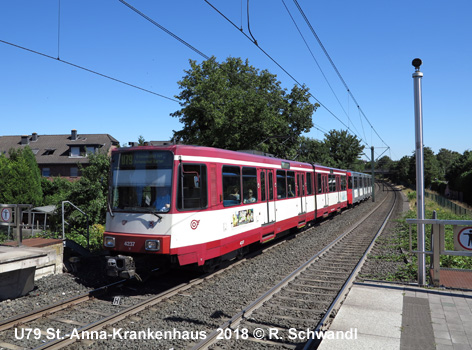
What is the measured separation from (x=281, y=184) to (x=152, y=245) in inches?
252

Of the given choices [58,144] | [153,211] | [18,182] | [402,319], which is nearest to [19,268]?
[153,211]

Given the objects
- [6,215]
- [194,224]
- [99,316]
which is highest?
[6,215]

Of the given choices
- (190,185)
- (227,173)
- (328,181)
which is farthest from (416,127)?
(328,181)

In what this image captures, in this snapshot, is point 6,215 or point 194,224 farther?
point 6,215

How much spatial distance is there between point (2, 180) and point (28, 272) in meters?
27.2

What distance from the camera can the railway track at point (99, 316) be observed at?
17.4ft

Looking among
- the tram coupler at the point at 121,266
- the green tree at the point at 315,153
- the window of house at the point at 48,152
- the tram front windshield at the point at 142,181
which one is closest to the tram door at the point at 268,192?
the tram front windshield at the point at 142,181

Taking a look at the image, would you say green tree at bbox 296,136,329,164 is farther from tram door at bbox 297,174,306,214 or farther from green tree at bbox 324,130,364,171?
tram door at bbox 297,174,306,214

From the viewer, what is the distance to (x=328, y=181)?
20.5 m

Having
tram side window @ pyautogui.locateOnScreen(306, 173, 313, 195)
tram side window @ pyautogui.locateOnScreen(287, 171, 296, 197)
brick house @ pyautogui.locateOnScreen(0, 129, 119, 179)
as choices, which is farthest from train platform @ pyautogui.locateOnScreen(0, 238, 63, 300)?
brick house @ pyautogui.locateOnScreen(0, 129, 119, 179)

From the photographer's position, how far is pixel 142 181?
25.3ft

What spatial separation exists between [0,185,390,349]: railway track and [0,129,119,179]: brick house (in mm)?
38798

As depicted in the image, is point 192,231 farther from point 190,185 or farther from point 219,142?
point 219,142

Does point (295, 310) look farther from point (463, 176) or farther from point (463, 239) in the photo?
point (463, 176)
